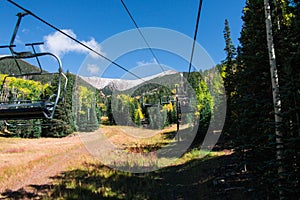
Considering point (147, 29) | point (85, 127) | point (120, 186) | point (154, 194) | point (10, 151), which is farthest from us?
point (85, 127)

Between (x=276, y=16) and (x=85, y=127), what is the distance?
48266 mm

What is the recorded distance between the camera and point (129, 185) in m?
11.7

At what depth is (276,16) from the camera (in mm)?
7828

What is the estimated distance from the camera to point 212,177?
39.9 feet

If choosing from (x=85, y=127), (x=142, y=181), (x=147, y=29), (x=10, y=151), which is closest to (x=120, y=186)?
(x=142, y=181)

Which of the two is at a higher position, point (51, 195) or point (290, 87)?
point (290, 87)

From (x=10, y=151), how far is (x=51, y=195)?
19419mm

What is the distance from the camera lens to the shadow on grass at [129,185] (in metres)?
10.0

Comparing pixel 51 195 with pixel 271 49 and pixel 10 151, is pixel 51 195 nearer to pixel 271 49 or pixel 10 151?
pixel 271 49

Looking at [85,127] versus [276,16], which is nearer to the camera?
[276,16]

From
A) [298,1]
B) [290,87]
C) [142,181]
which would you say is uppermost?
[298,1]

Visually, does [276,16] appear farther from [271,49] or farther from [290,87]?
[290,87]

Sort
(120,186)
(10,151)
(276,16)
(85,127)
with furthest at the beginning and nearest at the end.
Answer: (85,127) < (10,151) < (120,186) < (276,16)

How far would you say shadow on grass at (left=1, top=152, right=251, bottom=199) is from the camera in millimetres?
10008
